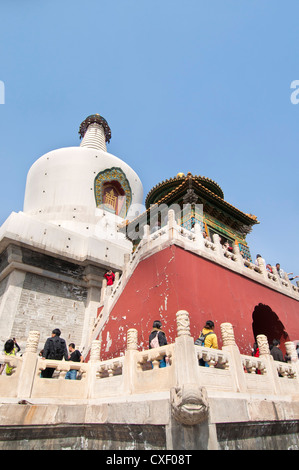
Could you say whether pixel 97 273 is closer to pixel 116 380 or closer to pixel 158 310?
pixel 158 310

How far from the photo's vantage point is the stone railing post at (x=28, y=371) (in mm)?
5297

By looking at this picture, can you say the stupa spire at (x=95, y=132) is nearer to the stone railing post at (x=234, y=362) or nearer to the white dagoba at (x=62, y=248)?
the white dagoba at (x=62, y=248)

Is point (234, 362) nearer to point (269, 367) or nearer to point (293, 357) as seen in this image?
point (269, 367)

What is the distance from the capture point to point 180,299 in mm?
7477

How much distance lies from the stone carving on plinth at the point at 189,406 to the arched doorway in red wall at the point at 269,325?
670 centimetres

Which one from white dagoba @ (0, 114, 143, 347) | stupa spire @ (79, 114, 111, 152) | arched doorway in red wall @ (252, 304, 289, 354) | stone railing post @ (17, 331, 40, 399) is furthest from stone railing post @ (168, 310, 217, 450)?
stupa spire @ (79, 114, 111, 152)

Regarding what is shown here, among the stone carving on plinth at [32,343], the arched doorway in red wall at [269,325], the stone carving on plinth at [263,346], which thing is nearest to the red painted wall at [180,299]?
the arched doorway in red wall at [269,325]

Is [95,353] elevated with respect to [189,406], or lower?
elevated

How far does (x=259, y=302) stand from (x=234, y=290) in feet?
4.14

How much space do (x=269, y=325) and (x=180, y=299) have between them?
4.98m

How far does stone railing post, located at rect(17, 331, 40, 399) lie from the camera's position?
17.4 feet

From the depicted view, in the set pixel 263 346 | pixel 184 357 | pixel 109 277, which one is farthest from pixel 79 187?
pixel 184 357

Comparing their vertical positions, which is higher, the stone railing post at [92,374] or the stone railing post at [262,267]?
the stone railing post at [262,267]
